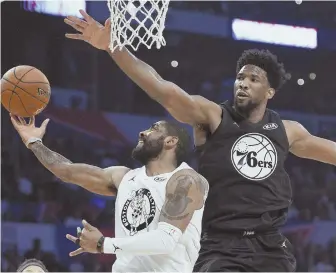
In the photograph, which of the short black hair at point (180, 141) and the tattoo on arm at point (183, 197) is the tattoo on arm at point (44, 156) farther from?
the tattoo on arm at point (183, 197)

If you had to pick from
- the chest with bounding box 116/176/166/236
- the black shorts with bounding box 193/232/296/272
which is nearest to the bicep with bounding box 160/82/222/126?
the chest with bounding box 116/176/166/236

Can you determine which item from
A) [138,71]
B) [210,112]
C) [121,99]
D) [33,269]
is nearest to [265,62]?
Result: [210,112]

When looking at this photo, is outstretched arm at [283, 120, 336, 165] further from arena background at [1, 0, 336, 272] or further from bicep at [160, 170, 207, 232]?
arena background at [1, 0, 336, 272]

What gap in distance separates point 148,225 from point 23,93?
1145 mm

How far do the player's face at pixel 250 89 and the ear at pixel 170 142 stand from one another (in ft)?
1.15

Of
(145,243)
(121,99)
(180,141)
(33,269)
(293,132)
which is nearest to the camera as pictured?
(145,243)

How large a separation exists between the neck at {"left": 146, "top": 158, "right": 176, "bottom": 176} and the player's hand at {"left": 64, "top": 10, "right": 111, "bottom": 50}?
0.70 metres

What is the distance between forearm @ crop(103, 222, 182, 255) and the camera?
285cm

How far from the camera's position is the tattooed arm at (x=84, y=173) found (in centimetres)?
353

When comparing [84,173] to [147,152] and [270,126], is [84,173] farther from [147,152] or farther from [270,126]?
[270,126]

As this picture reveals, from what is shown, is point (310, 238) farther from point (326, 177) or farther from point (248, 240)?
point (248, 240)

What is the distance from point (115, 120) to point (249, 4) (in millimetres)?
2538

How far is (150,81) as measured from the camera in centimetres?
301

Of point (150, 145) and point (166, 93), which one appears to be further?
point (150, 145)
